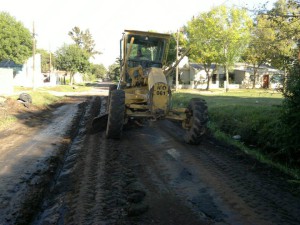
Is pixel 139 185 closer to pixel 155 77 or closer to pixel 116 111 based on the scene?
pixel 116 111

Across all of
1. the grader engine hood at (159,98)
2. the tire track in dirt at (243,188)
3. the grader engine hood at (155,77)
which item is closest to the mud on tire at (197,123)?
the tire track in dirt at (243,188)

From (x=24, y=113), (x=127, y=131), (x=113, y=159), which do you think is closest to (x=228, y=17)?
(x=24, y=113)

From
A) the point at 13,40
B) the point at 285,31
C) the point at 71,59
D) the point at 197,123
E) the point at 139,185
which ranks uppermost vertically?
the point at 13,40

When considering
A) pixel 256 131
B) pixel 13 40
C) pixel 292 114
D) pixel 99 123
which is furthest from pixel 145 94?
pixel 13 40

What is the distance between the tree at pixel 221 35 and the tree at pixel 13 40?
21.1 metres

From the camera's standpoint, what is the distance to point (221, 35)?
42.4 meters

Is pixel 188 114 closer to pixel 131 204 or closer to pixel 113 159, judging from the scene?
pixel 113 159

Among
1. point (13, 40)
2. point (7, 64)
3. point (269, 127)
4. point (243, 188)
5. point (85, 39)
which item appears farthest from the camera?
point (85, 39)

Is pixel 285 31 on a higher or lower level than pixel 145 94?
higher

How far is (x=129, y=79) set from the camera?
12.8 m

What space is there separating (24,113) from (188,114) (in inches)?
401

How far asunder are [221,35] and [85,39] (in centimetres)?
6915

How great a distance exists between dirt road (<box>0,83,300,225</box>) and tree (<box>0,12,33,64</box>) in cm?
3685

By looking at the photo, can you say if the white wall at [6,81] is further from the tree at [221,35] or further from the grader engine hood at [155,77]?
the tree at [221,35]
